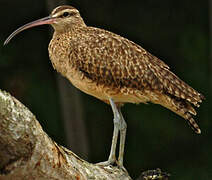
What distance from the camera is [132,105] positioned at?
316 inches

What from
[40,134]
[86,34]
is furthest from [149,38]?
[40,134]

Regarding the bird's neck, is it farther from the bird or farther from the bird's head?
the bird

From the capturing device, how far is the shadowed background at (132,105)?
780cm

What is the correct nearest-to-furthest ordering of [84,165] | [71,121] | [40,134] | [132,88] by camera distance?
[40,134], [84,165], [132,88], [71,121]

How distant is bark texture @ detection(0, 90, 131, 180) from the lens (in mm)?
2809

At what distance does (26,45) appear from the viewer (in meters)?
7.91

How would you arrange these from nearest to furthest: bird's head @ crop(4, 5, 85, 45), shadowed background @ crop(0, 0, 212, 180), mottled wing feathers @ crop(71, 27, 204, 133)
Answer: mottled wing feathers @ crop(71, 27, 204, 133) < bird's head @ crop(4, 5, 85, 45) < shadowed background @ crop(0, 0, 212, 180)

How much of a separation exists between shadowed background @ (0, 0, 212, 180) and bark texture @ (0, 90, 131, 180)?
439cm

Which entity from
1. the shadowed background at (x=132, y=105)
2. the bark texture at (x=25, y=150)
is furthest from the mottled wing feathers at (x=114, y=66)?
the shadowed background at (x=132, y=105)

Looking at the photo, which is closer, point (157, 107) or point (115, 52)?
point (115, 52)

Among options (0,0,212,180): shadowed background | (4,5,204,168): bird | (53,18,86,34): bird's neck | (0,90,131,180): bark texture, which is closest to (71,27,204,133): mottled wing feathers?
(4,5,204,168): bird

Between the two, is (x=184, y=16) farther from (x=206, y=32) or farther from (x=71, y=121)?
(x=71, y=121)

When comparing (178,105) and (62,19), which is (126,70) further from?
(62,19)

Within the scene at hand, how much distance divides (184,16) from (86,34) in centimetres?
345
